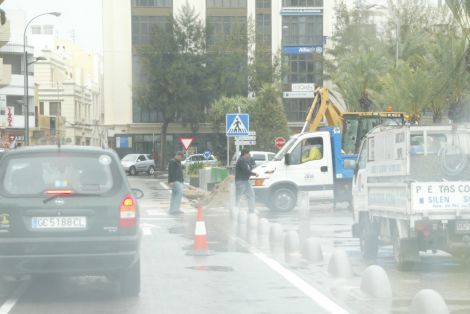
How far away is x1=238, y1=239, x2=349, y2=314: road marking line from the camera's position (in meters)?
9.56

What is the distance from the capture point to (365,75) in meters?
51.8

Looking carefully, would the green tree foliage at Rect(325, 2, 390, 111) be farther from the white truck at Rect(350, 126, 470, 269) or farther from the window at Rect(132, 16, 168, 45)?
the white truck at Rect(350, 126, 470, 269)

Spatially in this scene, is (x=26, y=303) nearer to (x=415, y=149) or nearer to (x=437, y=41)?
(x=415, y=149)

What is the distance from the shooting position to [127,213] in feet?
31.9

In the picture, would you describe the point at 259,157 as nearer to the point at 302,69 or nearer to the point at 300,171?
the point at 300,171

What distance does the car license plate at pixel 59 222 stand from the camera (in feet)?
31.1

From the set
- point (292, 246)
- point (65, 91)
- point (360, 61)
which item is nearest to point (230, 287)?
point (292, 246)

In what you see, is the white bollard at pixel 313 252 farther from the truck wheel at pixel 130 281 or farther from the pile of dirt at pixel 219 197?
the pile of dirt at pixel 219 197

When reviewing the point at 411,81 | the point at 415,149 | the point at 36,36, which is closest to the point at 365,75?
the point at 411,81

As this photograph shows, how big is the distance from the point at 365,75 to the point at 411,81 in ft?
28.7

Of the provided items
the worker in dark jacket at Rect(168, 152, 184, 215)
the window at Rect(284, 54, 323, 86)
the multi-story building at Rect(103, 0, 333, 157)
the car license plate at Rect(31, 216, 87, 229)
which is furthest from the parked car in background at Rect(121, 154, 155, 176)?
the car license plate at Rect(31, 216, 87, 229)

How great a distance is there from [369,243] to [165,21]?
2616 inches

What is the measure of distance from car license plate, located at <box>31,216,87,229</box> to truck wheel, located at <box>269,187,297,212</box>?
16.8 m

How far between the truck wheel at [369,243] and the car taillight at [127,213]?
5306 millimetres
